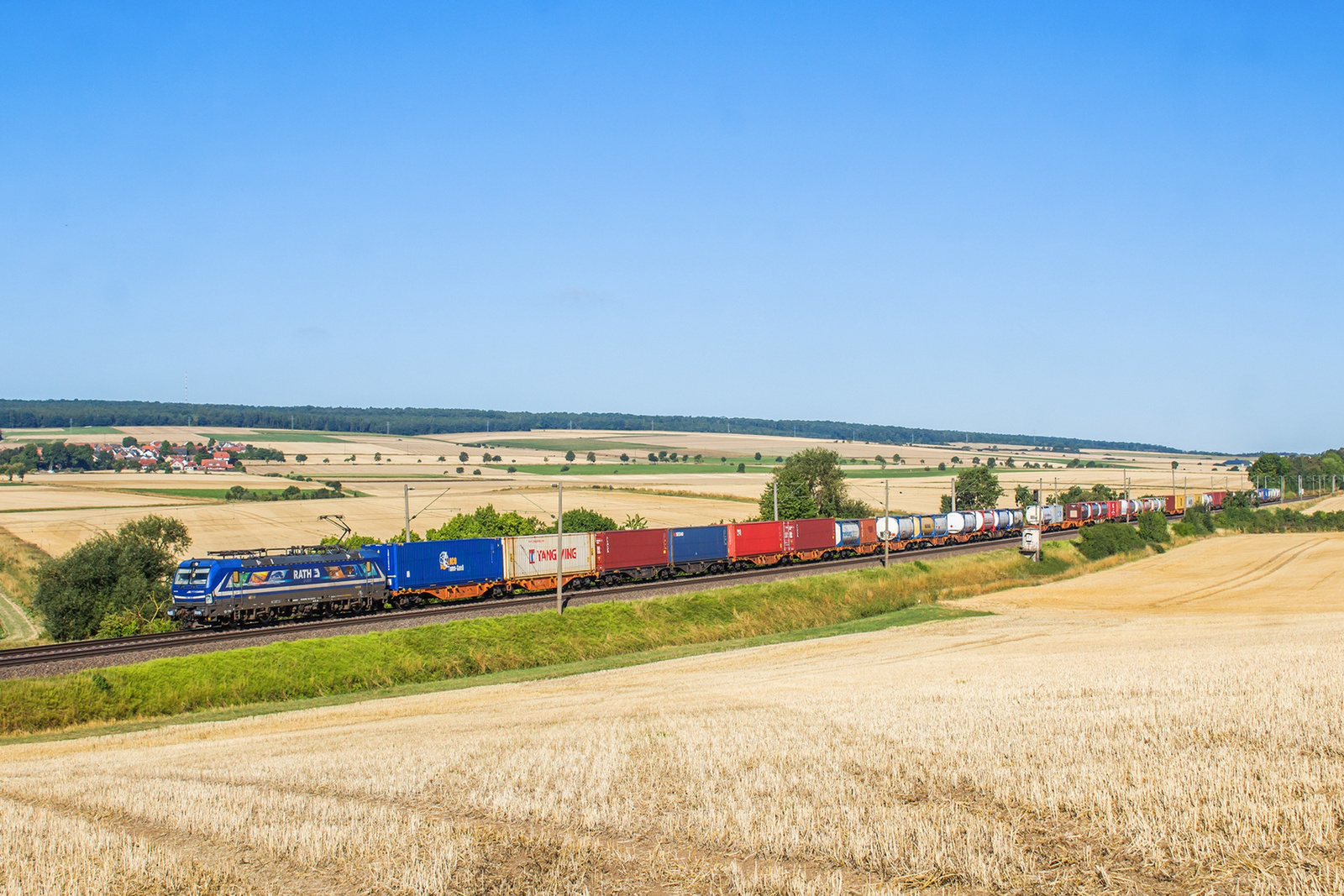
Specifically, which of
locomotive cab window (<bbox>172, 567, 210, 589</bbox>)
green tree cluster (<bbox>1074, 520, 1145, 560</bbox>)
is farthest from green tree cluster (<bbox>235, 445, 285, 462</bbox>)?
locomotive cab window (<bbox>172, 567, 210, 589</bbox>)

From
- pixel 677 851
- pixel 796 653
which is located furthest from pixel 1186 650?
pixel 677 851

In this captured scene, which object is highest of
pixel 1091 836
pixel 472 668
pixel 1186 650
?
pixel 1091 836

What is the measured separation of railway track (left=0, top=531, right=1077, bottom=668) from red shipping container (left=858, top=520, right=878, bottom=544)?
27.3ft

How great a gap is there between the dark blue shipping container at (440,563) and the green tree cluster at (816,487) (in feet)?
186

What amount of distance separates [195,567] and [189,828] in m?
34.0

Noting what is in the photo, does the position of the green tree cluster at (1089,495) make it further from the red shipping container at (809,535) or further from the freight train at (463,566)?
the freight train at (463,566)

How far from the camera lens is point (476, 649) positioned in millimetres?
40156

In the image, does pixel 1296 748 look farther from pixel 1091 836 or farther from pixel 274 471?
pixel 274 471

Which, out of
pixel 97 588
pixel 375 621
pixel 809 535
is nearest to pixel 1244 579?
pixel 809 535

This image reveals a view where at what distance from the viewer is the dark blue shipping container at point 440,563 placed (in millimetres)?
49781

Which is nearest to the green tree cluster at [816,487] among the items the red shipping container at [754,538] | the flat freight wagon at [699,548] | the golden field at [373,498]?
the golden field at [373,498]

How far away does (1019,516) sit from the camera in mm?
99562

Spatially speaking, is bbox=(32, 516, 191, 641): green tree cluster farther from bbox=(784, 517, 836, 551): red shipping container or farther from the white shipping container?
bbox=(784, 517, 836, 551): red shipping container

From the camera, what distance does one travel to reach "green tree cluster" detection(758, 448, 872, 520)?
108 m
